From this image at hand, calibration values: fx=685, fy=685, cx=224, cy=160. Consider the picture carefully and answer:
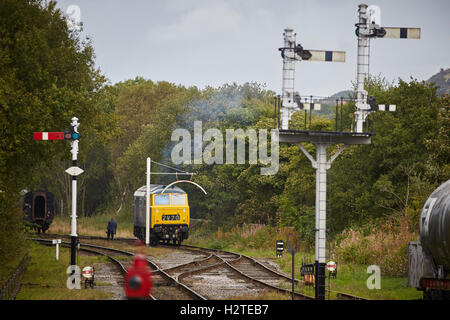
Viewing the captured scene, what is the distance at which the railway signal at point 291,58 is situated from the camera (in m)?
17.7

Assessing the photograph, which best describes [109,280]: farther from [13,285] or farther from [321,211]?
[321,211]

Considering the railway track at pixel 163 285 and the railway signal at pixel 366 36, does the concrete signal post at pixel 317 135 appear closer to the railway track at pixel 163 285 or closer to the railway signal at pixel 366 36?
the railway signal at pixel 366 36

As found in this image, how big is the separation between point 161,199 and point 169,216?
1.01 metres

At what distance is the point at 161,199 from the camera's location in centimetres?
3669

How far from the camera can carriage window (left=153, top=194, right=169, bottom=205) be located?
36.6m

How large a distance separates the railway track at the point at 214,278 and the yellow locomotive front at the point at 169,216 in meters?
4.83

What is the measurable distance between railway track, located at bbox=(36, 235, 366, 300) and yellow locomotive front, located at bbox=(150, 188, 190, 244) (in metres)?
4.83

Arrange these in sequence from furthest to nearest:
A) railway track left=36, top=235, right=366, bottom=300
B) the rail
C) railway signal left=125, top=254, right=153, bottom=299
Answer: railway track left=36, top=235, right=366, bottom=300, the rail, railway signal left=125, top=254, right=153, bottom=299

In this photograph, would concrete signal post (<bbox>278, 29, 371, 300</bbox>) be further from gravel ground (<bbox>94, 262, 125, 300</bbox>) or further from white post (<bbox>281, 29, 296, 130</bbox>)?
gravel ground (<bbox>94, 262, 125, 300</bbox>)

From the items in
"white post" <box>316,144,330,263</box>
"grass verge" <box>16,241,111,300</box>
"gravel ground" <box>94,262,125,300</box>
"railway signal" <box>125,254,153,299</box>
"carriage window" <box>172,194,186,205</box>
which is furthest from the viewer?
"carriage window" <box>172,194,186,205</box>

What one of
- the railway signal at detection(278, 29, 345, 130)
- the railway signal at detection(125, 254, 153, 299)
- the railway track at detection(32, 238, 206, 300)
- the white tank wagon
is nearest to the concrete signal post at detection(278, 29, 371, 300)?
the railway signal at detection(278, 29, 345, 130)

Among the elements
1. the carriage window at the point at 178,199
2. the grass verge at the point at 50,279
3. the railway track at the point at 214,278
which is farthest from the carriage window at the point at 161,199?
the grass verge at the point at 50,279

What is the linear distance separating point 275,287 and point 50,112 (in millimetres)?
10512
